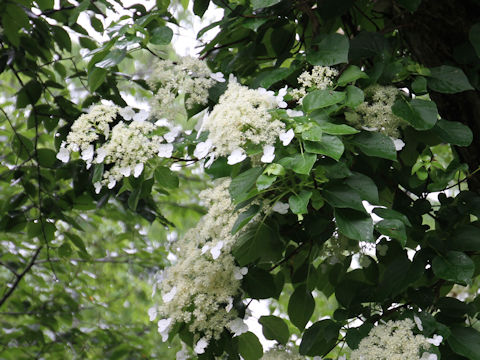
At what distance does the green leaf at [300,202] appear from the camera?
79cm

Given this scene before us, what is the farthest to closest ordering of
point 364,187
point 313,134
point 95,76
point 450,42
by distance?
point 450,42 → point 95,76 → point 364,187 → point 313,134

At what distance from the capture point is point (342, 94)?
2.85 ft

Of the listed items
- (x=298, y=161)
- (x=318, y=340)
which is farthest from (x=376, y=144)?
(x=318, y=340)

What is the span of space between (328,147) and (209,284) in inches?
12.5

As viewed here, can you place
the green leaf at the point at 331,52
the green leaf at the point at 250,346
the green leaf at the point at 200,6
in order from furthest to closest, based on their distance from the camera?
the green leaf at the point at 200,6 → the green leaf at the point at 250,346 → the green leaf at the point at 331,52

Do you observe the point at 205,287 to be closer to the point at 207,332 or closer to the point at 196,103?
the point at 207,332

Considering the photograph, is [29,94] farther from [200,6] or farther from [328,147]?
[328,147]

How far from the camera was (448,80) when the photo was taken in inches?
41.4

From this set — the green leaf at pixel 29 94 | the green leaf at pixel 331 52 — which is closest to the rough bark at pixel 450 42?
the green leaf at pixel 331 52

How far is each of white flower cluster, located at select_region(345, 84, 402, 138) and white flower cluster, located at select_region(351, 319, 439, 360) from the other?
301 millimetres

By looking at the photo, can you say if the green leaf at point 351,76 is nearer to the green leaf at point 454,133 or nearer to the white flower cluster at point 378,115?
the white flower cluster at point 378,115

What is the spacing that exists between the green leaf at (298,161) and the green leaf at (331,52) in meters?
0.25

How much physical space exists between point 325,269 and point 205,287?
0.35 metres

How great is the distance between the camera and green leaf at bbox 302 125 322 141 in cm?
78
